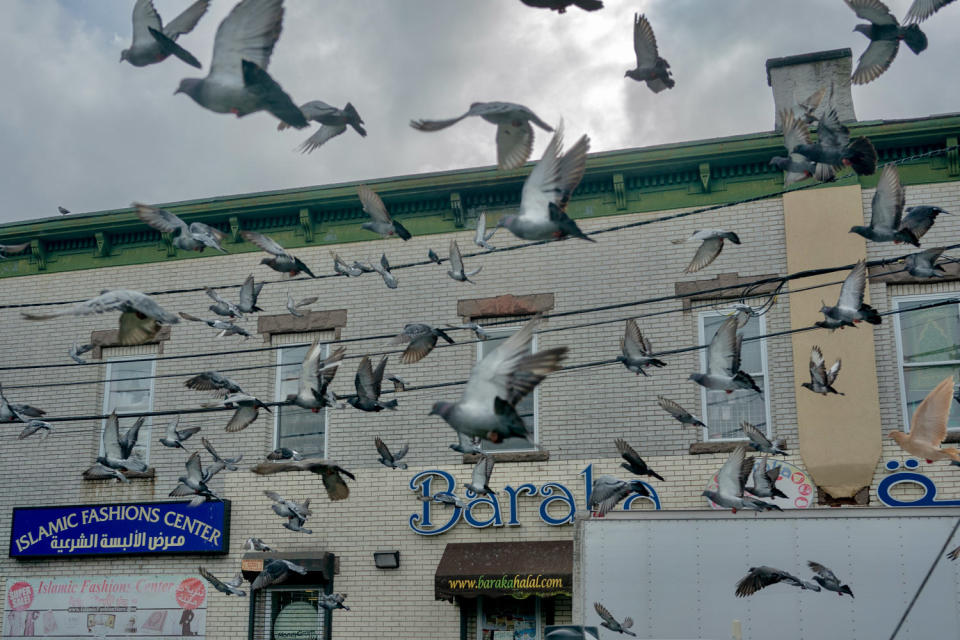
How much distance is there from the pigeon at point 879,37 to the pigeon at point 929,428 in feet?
12.3

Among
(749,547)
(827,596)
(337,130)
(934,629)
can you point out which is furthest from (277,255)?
(934,629)

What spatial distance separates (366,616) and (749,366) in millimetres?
6686

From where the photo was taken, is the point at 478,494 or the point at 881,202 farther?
the point at 478,494

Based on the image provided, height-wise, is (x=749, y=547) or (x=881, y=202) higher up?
(x=881, y=202)

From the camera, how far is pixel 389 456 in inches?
588

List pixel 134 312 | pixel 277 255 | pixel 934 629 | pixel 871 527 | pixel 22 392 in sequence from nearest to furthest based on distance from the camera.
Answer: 1. pixel 134 312
2. pixel 934 629
3. pixel 871 527
4. pixel 277 255
5. pixel 22 392

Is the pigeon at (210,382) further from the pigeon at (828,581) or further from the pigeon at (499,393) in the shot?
the pigeon at (828,581)

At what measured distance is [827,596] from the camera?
10594 mm

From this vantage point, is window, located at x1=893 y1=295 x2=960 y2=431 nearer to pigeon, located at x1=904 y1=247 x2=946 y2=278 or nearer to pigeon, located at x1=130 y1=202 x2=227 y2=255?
pigeon, located at x1=904 y1=247 x2=946 y2=278

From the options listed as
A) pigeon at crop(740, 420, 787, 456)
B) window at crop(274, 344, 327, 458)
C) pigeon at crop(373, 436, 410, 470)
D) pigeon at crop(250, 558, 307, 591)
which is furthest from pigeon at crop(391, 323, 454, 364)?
window at crop(274, 344, 327, 458)

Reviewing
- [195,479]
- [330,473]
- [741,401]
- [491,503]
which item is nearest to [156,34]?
[330,473]

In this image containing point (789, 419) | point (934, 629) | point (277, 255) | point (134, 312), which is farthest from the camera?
point (789, 419)

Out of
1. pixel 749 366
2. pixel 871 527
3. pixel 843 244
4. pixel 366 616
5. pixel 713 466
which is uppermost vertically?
pixel 843 244

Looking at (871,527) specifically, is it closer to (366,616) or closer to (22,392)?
(366,616)
